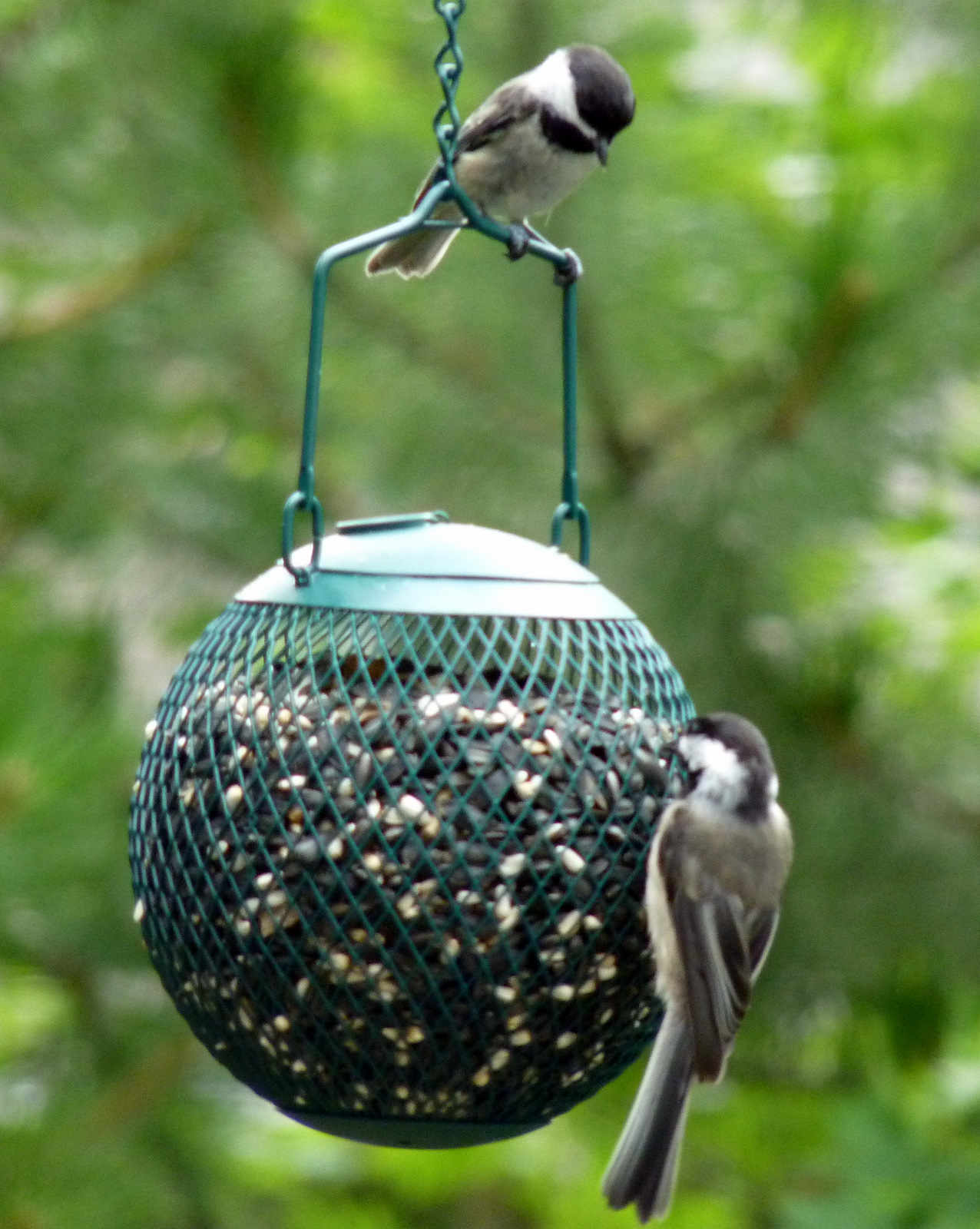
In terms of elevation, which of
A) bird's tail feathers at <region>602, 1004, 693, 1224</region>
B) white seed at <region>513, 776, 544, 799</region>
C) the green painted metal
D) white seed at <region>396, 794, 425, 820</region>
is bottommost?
bird's tail feathers at <region>602, 1004, 693, 1224</region>

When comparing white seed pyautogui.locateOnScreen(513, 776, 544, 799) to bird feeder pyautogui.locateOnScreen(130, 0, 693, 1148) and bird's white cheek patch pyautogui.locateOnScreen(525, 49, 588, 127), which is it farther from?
bird's white cheek patch pyautogui.locateOnScreen(525, 49, 588, 127)

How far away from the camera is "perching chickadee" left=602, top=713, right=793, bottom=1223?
2.25 m

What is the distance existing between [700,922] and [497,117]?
4.65 feet

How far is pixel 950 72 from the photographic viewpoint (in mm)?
4258

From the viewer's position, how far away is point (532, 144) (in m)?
2.76

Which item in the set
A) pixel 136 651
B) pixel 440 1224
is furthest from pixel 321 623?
pixel 440 1224

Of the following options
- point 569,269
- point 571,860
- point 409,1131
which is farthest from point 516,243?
point 409,1131

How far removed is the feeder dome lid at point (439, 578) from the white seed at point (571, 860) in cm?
32

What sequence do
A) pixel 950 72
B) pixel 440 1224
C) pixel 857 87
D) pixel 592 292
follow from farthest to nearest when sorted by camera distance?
pixel 440 1224, pixel 857 87, pixel 950 72, pixel 592 292

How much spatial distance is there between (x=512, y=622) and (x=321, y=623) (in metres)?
0.26

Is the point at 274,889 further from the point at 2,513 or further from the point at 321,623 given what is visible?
the point at 2,513

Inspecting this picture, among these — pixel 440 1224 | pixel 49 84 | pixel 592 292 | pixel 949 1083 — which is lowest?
pixel 440 1224

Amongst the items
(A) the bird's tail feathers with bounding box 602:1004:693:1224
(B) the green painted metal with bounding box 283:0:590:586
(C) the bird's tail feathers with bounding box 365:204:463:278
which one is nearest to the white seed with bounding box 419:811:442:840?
(B) the green painted metal with bounding box 283:0:590:586

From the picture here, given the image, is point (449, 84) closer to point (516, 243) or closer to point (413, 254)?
point (516, 243)
